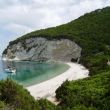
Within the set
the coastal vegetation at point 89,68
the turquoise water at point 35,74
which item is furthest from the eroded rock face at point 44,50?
the turquoise water at point 35,74

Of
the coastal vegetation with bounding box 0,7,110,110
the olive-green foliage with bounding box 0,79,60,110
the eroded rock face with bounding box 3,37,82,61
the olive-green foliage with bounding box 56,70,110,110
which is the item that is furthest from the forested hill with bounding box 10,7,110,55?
the olive-green foliage with bounding box 0,79,60,110

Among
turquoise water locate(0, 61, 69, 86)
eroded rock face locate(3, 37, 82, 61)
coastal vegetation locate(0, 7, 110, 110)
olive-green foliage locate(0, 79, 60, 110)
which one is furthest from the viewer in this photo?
eroded rock face locate(3, 37, 82, 61)

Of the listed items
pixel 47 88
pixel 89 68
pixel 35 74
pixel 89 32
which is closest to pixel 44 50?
pixel 89 32

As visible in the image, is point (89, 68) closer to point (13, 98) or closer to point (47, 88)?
point (47, 88)

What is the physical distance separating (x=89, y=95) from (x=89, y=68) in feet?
185

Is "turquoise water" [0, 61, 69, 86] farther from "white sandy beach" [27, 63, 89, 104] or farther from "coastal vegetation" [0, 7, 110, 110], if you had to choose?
"coastal vegetation" [0, 7, 110, 110]

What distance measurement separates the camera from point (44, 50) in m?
164

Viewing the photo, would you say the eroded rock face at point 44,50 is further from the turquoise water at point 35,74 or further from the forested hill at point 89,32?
the turquoise water at point 35,74

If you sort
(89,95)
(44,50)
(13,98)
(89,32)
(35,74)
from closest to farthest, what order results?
(13,98)
(89,95)
(35,74)
(44,50)
(89,32)

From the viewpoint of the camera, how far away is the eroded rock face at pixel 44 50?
504 ft

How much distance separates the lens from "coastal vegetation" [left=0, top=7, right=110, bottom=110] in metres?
20.4

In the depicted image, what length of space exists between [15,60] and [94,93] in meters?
145

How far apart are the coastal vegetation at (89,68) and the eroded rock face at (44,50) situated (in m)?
2.35

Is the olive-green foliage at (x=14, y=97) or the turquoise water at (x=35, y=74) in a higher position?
the olive-green foliage at (x=14, y=97)
